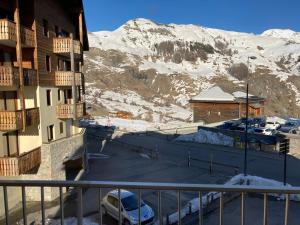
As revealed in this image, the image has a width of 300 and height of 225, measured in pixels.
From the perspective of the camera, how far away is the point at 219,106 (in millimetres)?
56781

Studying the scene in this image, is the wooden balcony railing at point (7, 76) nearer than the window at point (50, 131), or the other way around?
the wooden balcony railing at point (7, 76)

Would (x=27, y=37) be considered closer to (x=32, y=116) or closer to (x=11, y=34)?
(x=11, y=34)

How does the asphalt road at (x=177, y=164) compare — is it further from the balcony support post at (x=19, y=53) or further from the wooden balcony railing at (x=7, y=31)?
the wooden balcony railing at (x=7, y=31)

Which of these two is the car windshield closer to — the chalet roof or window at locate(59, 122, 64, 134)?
window at locate(59, 122, 64, 134)

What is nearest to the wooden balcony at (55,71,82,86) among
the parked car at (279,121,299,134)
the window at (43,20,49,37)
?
the window at (43,20,49,37)

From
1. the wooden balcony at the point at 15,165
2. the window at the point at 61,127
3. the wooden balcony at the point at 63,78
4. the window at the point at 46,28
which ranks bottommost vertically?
the wooden balcony at the point at 15,165

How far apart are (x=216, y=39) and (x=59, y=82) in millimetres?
188426

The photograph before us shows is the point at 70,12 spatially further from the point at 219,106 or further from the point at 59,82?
Answer: the point at 219,106

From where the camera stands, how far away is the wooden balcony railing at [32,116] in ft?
56.9

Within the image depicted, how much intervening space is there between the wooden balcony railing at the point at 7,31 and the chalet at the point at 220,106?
4395 cm

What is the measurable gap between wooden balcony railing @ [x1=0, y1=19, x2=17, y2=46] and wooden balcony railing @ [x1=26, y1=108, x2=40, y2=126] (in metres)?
3.69

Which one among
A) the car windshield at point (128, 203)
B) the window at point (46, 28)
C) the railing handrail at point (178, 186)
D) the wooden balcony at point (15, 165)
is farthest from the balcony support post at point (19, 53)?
the railing handrail at point (178, 186)

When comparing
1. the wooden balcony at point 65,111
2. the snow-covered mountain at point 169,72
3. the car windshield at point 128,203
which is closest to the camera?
the car windshield at point 128,203

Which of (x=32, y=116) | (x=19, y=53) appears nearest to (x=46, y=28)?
(x=19, y=53)
